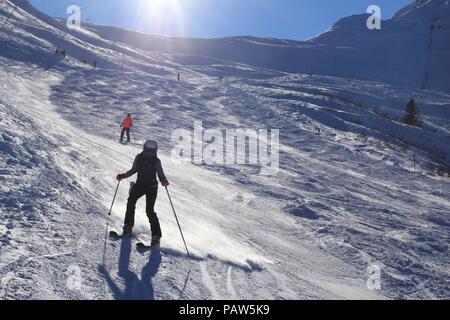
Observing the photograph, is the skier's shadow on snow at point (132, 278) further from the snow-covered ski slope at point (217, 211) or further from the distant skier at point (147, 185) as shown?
the distant skier at point (147, 185)

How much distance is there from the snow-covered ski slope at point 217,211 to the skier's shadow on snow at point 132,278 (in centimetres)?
3

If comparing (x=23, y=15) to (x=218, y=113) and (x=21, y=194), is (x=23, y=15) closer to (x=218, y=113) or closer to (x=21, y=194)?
(x=218, y=113)

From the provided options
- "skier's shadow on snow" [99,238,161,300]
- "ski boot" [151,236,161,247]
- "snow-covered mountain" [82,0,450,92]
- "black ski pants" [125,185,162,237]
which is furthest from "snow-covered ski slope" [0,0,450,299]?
"snow-covered mountain" [82,0,450,92]

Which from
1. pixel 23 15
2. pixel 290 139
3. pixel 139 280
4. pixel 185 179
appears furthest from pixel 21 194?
pixel 23 15

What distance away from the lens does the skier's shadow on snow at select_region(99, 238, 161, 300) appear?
632cm

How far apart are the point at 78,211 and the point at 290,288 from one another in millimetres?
4175

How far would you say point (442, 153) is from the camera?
30.8 metres

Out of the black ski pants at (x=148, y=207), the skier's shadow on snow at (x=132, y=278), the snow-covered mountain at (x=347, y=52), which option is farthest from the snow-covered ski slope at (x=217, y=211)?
the snow-covered mountain at (x=347, y=52)

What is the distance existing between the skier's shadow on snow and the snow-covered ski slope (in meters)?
0.03

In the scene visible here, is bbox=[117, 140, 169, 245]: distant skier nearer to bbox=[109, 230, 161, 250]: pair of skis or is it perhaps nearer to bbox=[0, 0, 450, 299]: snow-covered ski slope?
bbox=[109, 230, 161, 250]: pair of skis

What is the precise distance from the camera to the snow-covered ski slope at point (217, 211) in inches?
280

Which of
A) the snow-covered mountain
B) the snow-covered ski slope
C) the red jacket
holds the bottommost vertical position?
the snow-covered ski slope

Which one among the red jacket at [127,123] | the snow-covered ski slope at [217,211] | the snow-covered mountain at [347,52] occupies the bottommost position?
the snow-covered ski slope at [217,211]

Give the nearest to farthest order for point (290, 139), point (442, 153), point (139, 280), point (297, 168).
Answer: point (139, 280) < point (297, 168) < point (290, 139) < point (442, 153)
